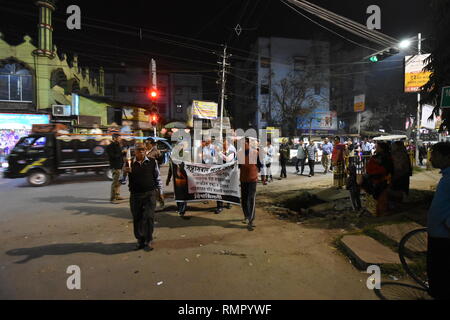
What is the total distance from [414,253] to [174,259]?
3.62 m

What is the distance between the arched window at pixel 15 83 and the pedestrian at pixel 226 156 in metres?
21.8

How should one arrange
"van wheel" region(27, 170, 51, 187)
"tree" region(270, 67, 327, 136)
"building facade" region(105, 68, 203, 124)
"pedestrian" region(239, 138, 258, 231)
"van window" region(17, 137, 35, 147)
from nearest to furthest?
"pedestrian" region(239, 138, 258, 231)
"van wheel" region(27, 170, 51, 187)
"van window" region(17, 137, 35, 147)
"tree" region(270, 67, 327, 136)
"building facade" region(105, 68, 203, 124)

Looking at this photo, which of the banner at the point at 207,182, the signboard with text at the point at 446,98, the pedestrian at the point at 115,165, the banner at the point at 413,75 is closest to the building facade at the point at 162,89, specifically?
the banner at the point at 413,75

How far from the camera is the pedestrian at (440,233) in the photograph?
2576 mm

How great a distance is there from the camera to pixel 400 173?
19.8ft

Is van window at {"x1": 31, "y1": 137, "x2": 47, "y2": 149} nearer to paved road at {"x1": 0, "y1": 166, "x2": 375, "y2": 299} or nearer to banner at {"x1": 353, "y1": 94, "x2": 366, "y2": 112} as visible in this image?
paved road at {"x1": 0, "y1": 166, "x2": 375, "y2": 299}

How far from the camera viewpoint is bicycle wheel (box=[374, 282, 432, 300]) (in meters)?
2.99

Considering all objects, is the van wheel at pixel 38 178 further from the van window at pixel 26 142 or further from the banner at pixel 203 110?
the banner at pixel 203 110

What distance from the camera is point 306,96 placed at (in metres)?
35.9

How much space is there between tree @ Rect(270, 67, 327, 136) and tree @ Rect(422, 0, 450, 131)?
90.5 ft

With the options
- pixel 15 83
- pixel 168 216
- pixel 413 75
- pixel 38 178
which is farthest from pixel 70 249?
pixel 15 83

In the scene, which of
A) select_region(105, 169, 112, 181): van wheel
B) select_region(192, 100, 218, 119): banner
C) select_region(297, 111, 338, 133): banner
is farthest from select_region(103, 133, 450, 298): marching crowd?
select_region(297, 111, 338, 133): banner

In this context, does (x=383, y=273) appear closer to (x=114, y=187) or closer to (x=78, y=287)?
(x=78, y=287)
